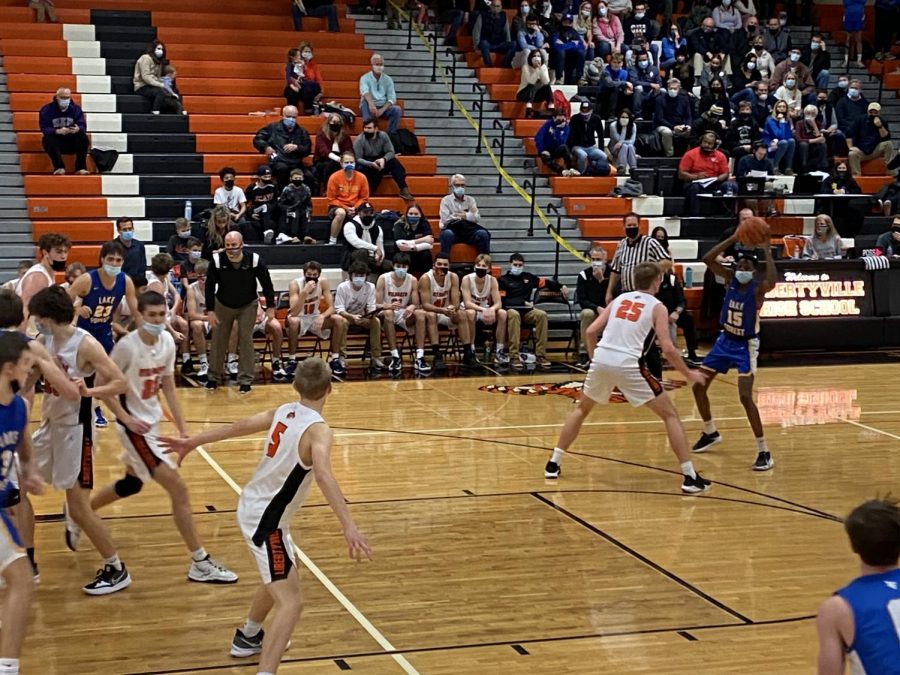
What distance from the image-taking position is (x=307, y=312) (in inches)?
625

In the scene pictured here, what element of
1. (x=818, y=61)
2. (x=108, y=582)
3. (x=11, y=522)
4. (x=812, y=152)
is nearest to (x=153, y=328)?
(x=108, y=582)

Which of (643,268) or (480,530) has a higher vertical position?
(643,268)

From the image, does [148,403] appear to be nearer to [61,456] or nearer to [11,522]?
[61,456]

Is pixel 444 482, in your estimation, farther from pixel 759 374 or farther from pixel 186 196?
pixel 186 196

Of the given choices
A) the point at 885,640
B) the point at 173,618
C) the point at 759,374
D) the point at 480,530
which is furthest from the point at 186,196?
the point at 885,640

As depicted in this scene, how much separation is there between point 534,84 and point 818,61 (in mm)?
6403

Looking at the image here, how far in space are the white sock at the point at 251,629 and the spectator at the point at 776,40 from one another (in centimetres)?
2099

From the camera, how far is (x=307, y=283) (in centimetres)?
1574

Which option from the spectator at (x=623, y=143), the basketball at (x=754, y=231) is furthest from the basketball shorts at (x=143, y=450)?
the spectator at (x=623, y=143)

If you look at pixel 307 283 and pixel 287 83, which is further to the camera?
pixel 287 83

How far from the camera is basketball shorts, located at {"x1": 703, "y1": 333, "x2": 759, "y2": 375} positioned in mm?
11344

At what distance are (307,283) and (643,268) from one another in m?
6.59

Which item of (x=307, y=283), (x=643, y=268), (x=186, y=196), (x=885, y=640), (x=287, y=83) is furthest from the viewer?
(x=287, y=83)

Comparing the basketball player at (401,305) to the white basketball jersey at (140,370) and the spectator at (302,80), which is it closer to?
the spectator at (302,80)
